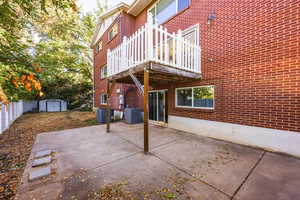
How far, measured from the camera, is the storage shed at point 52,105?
49.7 ft

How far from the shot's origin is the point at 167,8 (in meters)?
6.98

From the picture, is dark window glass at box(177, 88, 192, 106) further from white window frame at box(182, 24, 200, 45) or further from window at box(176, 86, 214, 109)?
white window frame at box(182, 24, 200, 45)

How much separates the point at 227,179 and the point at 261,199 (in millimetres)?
535

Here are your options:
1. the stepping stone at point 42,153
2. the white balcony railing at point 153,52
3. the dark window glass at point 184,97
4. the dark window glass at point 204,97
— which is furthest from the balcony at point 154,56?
the stepping stone at point 42,153

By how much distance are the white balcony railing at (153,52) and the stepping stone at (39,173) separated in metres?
3.62

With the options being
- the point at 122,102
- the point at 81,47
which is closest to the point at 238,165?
the point at 122,102

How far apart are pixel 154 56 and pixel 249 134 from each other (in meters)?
4.11

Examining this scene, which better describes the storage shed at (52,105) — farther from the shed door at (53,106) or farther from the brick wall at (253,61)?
the brick wall at (253,61)

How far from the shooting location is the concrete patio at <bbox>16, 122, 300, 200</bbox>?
6.68ft

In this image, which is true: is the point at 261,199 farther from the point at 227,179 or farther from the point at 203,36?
the point at 203,36

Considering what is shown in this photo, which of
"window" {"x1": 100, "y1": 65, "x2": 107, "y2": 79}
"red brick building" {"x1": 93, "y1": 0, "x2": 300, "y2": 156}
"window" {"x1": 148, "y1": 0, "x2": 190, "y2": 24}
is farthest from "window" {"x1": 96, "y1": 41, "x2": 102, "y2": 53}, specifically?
"red brick building" {"x1": 93, "y1": 0, "x2": 300, "y2": 156}

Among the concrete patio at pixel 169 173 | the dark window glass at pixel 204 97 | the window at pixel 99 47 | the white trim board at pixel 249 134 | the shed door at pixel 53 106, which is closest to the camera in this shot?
the concrete patio at pixel 169 173

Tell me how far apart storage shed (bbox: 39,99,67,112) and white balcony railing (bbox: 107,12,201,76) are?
14.7 metres

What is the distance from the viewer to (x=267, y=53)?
3715mm
